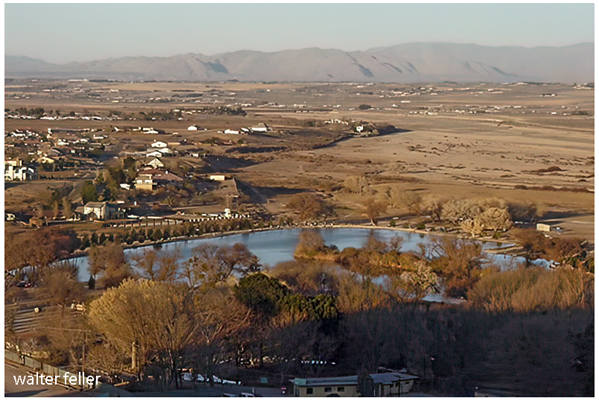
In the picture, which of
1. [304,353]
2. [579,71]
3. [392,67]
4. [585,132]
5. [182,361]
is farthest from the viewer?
[392,67]

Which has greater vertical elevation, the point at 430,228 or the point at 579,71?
the point at 579,71

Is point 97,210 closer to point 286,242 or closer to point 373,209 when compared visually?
point 286,242

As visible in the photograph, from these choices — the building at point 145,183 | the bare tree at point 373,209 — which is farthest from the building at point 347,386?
the building at point 145,183

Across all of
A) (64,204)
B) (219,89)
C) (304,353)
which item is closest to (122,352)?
(304,353)

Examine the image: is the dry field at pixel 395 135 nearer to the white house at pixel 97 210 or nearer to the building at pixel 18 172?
the building at pixel 18 172

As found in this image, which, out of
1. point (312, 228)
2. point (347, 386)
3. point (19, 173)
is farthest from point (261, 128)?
point (347, 386)

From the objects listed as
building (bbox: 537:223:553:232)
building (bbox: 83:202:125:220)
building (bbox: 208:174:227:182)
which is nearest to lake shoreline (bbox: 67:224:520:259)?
building (bbox: 537:223:553:232)

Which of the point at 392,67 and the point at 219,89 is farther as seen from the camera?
the point at 219,89

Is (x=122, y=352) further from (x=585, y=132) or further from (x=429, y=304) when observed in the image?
(x=585, y=132)
